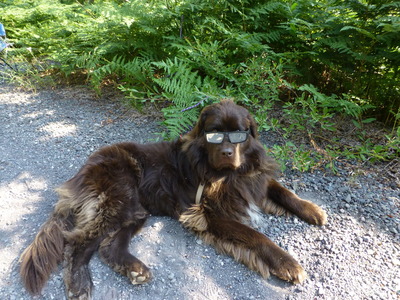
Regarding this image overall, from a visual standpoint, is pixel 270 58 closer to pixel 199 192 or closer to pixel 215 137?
pixel 215 137

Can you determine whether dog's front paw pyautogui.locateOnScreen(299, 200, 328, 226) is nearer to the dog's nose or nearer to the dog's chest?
the dog's chest

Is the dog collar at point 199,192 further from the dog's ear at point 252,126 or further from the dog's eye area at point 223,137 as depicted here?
the dog's ear at point 252,126

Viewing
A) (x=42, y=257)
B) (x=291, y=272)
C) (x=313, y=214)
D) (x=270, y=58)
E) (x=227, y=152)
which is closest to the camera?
(x=291, y=272)

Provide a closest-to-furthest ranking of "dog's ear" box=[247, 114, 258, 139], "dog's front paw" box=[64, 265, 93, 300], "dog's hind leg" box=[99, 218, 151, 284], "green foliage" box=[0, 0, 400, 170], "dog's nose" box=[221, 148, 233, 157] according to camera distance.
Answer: "dog's front paw" box=[64, 265, 93, 300]
"dog's hind leg" box=[99, 218, 151, 284]
"dog's nose" box=[221, 148, 233, 157]
"dog's ear" box=[247, 114, 258, 139]
"green foliage" box=[0, 0, 400, 170]

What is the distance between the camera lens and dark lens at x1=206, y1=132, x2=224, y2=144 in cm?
265

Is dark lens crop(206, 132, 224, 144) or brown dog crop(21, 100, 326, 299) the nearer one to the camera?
brown dog crop(21, 100, 326, 299)

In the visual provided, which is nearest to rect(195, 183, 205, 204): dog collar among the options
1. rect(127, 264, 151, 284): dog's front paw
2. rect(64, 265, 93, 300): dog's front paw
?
rect(127, 264, 151, 284): dog's front paw

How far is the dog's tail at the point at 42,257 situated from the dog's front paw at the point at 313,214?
2.32 metres

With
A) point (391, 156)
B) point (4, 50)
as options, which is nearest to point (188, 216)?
point (391, 156)

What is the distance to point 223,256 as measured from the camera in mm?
2627

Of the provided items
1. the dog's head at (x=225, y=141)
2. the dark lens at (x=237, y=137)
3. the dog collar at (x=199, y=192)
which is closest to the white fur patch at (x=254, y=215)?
the dog's head at (x=225, y=141)

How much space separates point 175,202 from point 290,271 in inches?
51.6

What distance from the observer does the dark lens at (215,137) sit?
2.65m

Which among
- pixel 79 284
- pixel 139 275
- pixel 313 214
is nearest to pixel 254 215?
pixel 313 214
